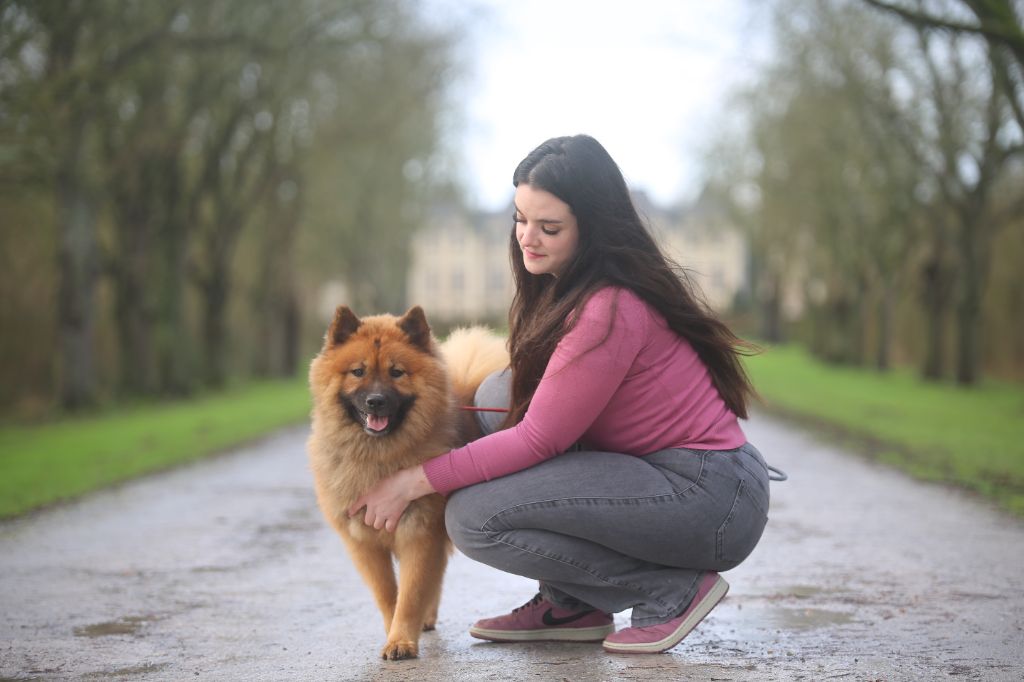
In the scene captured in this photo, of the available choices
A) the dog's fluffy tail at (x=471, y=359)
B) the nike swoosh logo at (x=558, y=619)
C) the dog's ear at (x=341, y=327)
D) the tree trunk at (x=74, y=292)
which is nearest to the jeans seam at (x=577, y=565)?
the nike swoosh logo at (x=558, y=619)

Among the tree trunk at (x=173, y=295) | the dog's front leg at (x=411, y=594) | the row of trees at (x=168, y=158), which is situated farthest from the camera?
the tree trunk at (x=173, y=295)

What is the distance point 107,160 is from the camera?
21766 mm

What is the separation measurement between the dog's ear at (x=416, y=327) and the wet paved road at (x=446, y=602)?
120 cm

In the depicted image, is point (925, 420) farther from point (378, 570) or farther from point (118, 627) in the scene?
point (118, 627)

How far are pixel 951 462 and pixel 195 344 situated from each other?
945 inches

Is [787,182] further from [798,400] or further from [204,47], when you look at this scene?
[204,47]

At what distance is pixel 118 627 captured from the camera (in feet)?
16.5

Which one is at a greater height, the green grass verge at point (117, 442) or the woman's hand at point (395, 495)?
the woman's hand at point (395, 495)

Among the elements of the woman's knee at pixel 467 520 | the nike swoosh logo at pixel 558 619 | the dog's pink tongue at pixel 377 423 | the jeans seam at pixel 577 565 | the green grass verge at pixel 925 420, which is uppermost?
the dog's pink tongue at pixel 377 423

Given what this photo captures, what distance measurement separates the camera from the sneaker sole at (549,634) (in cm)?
464

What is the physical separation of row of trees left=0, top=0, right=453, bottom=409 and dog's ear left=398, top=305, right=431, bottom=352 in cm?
1062

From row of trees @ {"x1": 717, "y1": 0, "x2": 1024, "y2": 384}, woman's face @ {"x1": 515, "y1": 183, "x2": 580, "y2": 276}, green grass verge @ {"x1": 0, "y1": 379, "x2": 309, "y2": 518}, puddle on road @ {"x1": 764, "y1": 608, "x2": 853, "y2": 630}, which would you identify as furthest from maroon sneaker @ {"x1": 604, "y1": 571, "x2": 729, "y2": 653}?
row of trees @ {"x1": 717, "y1": 0, "x2": 1024, "y2": 384}

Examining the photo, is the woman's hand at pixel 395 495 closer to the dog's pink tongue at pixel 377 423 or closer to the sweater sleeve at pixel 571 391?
the sweater sleeve at pixel 571 391

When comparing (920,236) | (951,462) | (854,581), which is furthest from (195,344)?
(854,581)
